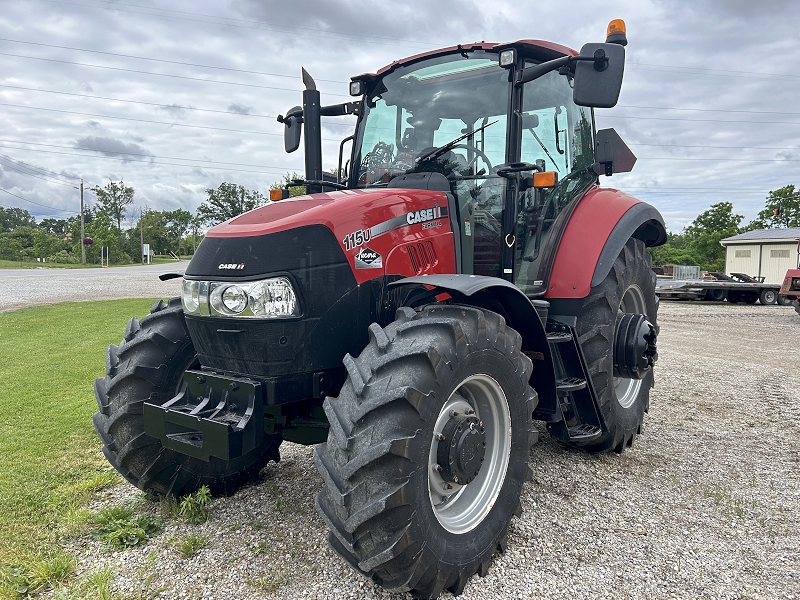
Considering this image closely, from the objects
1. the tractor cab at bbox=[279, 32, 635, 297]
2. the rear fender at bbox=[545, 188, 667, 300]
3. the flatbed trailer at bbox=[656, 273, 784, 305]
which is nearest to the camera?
the tractor cab at bbox=[279, 32, 635, 297]

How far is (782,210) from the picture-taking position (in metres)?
45.2

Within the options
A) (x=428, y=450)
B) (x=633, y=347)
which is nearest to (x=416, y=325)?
(x=428, y=450)

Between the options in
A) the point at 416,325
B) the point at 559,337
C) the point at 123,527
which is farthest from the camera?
the point at 559,337

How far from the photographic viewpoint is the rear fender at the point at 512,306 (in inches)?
110

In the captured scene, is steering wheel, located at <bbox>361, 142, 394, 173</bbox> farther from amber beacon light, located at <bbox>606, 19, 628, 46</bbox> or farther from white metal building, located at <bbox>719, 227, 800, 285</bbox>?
white metal building, located at <bbox>719, 227, 800, 285</bbox>

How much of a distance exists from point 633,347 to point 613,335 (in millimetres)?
199

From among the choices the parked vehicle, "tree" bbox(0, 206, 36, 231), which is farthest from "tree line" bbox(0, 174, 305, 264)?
the parked vehicle

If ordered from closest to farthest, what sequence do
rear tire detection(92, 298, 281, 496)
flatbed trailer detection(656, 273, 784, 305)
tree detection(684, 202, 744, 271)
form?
1. rear tire detection(92, 298, 281, 496)
2. flatbed trailer detection(656, 273, 784, 305)
3. tree detection(684, 202, 744, 271)

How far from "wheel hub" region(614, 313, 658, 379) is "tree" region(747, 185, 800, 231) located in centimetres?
4734

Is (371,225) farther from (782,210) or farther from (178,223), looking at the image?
(178,223)

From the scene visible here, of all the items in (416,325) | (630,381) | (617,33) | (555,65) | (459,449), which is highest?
(617,33)

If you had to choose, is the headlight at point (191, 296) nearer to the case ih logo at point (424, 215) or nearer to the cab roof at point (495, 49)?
the case ih logo at point (424, 215)

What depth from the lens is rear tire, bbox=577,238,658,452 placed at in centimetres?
397

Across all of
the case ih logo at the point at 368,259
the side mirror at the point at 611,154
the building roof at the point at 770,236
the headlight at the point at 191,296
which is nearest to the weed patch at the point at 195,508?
the headlight at the point at 191,296
